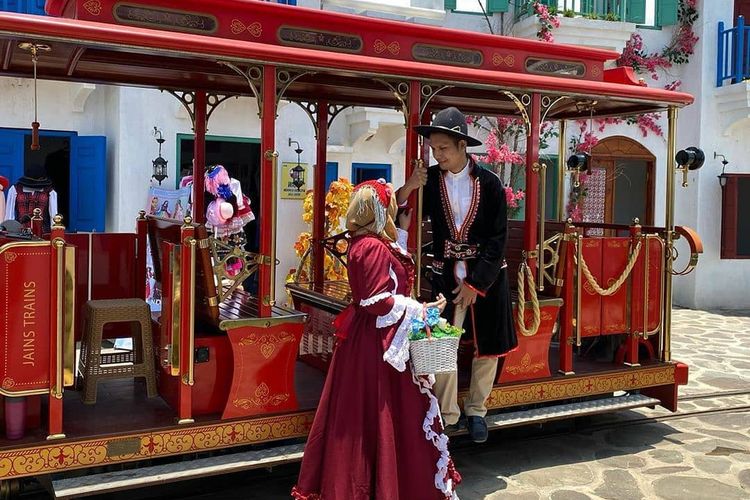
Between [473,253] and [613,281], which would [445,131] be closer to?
[473,253]

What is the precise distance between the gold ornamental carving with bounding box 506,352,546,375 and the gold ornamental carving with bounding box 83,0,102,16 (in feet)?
11.7

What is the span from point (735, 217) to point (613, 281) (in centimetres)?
864

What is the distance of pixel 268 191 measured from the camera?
457 centimetres

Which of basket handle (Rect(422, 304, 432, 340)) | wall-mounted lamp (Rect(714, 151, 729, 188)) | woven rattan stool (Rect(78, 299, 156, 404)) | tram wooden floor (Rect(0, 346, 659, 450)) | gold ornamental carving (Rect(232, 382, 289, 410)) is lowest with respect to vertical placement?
tram wooden floor (Rect(0, 346, 659, 450))

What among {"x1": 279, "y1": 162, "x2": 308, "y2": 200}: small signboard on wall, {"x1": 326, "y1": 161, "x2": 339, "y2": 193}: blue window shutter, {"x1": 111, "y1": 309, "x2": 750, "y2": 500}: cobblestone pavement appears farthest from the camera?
{"x1": 326, "y1": 161, "x2": 339, "y2": 193}: blue window shutter

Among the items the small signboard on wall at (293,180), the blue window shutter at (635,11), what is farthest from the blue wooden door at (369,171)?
the blue window shutter at (635,11)

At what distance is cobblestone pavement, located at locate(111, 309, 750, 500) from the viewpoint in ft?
16.3

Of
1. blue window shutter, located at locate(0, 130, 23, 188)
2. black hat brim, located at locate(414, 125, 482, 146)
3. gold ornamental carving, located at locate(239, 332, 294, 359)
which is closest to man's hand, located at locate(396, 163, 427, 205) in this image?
black hat brim, located at locate(414, 125, 482, 146)

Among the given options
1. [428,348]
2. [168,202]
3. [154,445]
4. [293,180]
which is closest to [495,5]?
[293,180]

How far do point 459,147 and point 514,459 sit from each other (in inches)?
91.2

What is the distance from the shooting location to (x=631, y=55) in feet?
44.6

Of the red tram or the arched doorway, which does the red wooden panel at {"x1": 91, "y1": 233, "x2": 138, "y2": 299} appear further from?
the arched doorway

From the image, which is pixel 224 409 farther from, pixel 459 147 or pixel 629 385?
pixel 629 385

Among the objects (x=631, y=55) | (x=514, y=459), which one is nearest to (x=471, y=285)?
(x=514, y=459)
